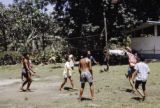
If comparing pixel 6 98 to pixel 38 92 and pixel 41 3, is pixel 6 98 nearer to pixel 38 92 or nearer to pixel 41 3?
pixel 38 92

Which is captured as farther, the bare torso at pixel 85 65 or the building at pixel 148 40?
the building at pixel 148 40

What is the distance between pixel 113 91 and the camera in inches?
744

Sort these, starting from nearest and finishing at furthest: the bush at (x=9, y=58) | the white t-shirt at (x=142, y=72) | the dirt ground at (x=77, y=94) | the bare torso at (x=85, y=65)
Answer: the white t-shirt at (x=142, y=72) < the dirt ground at (x=77, y=94) < the bare torso at (x=85, y=65) < the bush at (x=9, y=58)

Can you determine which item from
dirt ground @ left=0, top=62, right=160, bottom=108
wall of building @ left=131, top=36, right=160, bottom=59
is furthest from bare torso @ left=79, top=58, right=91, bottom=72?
wall of building @ left=131, top=36, right=160, bottom=59

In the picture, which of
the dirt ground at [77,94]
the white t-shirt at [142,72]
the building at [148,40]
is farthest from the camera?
the building at [148,40]

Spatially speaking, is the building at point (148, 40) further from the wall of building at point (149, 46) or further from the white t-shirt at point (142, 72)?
the white t-shirt at point (142, 72)

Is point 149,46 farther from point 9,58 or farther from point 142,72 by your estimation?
point 142,72

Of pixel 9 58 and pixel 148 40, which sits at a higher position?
pixel 148 40

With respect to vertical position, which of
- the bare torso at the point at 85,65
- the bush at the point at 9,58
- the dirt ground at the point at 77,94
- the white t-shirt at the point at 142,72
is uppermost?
the bare torso at the point at 85,65

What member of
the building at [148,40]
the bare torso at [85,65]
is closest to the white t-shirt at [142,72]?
the bare torso at [85,65]

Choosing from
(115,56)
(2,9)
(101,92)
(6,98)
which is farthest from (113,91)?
(2,9)

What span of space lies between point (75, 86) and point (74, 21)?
19111 millimetres

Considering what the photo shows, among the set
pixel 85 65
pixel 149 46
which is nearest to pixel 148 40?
pixel 149 46

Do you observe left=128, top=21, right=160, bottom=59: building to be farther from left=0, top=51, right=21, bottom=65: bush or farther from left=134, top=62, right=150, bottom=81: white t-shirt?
left=134, top=62, right=150, bottom=81: white t-shirt
